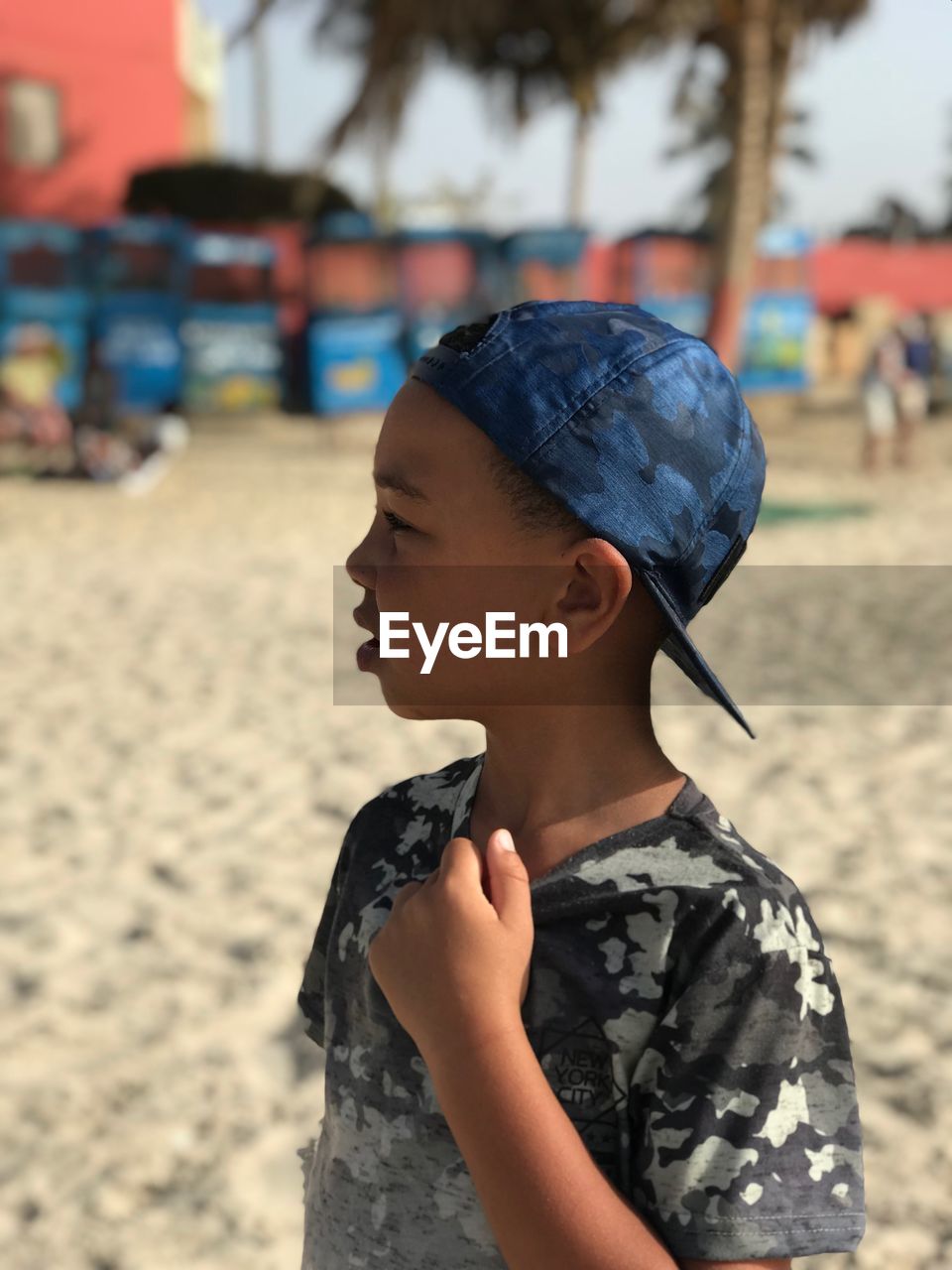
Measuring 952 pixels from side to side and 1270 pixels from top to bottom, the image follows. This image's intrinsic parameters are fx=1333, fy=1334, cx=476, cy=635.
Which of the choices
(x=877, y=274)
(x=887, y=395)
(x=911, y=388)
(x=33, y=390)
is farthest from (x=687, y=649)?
(x=877, y=274)

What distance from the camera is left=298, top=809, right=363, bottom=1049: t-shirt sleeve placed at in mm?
1294

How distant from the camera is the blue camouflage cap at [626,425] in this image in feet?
3.27

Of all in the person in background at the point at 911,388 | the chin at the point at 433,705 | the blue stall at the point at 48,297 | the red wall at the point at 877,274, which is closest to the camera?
the chin at the point at 433,705

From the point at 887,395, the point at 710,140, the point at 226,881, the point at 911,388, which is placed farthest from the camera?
the point at 710,140

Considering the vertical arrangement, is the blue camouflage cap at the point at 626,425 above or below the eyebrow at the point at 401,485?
above

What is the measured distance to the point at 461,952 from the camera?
0.96 metres

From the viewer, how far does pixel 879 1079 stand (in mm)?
2811

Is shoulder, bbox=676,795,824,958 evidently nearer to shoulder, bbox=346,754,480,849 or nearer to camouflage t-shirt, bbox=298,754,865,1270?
camouflage t-shirt, bbox=298,754,865,1270

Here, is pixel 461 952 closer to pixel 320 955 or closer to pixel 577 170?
pixel 320 955

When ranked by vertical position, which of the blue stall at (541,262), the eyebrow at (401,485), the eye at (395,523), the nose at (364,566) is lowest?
the blue stall at (541,262)

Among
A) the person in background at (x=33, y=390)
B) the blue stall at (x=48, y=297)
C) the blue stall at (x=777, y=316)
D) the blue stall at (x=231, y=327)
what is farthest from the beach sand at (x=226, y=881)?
the blue stall at (x=777, y=316)

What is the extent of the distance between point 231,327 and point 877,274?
42.7 ft

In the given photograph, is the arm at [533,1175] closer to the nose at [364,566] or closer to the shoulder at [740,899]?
the shoulder at [740,899]

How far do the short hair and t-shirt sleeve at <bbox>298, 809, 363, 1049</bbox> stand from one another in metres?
0.39
